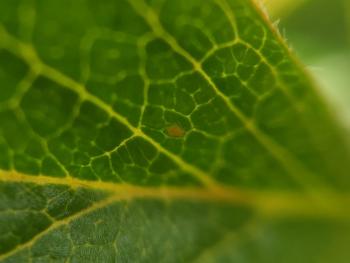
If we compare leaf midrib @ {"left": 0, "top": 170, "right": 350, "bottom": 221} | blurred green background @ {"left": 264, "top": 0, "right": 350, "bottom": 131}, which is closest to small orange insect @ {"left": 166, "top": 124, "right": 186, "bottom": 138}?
leaf midrib @ {"left": 0, "top": 170, "right": 350, "bottom": 221}

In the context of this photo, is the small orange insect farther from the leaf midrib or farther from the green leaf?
the leaf midrib

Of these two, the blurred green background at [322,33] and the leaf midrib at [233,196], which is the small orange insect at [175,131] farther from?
the blurred green background at [322,33]

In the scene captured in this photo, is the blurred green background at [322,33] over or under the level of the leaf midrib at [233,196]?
over

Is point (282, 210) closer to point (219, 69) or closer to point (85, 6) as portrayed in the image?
point (219, 69)

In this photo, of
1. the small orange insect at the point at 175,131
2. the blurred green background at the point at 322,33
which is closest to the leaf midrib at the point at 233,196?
the small orange insect at the point at 175,131

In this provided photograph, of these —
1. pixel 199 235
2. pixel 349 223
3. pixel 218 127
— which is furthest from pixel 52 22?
pixel 349 223

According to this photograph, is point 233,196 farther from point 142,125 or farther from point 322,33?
point 322,33
